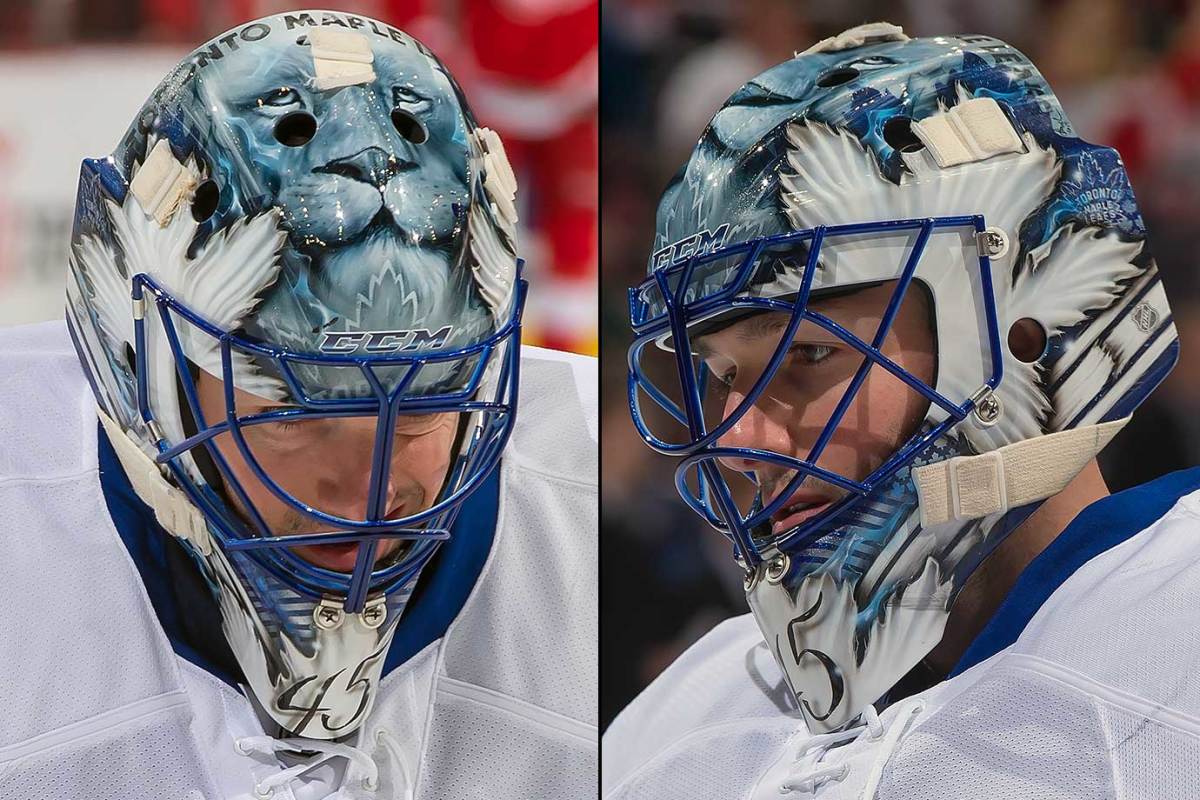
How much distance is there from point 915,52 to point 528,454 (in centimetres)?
70

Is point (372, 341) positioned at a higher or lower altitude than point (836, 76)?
lower

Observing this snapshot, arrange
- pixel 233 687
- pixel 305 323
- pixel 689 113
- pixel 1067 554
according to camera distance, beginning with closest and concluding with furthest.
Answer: pixel 305 323
pixel 1067 554
pixel 233 687
pixel 689 113

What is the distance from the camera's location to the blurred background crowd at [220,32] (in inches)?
66.4

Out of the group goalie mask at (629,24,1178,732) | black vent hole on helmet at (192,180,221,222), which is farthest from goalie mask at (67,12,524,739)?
goalie mask at (629,24,1178,732)

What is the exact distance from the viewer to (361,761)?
1593 mm

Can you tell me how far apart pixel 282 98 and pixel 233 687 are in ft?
2.20

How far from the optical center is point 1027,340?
4.66 ft

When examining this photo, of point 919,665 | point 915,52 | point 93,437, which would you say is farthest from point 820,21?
point 93,437

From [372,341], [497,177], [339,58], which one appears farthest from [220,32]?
[372,341]

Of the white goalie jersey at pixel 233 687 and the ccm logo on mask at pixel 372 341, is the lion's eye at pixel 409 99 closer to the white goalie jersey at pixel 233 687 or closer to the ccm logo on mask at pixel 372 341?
the ccm logo on mask at pixel 372 341

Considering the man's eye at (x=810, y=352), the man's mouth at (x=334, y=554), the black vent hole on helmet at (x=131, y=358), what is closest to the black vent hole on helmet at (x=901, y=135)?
the man's eye at (x=810, y=352)

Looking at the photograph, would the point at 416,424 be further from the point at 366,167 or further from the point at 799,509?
the point at 799,509

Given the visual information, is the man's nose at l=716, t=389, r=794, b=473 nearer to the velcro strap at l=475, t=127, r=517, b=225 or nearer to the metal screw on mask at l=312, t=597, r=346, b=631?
the velcro strap at l=475, t=127, r=517, b=225

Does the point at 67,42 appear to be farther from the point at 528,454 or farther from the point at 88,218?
the point at 528,454
